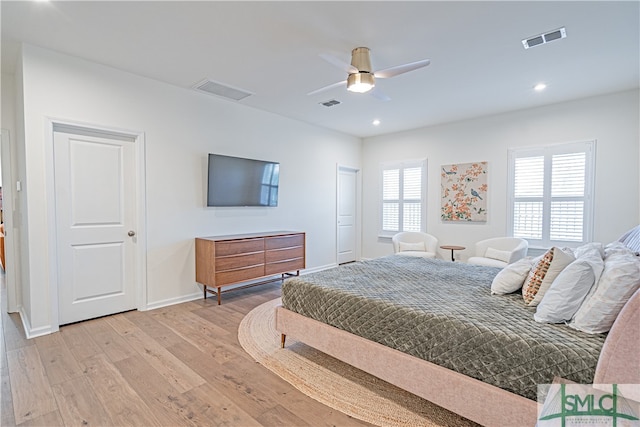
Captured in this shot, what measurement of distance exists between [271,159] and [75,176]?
2628 millimetres

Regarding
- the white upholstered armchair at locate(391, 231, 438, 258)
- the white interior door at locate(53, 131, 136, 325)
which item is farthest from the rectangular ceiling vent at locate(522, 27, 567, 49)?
the white interior door at locate(53, 131, 136, 325)

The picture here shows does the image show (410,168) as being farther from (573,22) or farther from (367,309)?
(367,309)

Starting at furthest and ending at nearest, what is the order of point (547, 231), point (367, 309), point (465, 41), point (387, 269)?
point (547, 231)
point (387, 269)
point (465, 41)
point (367, 309)

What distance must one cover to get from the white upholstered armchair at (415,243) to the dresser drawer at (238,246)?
263 cm

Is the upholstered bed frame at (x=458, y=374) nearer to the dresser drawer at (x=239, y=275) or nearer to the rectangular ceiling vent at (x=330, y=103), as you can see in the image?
the dresser drawer at (x=239, y=275)

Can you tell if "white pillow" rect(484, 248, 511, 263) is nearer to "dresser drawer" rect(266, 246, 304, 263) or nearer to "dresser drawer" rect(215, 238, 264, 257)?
"dresser drawer" rect(266, 246, 304, 263)

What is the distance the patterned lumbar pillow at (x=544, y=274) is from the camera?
6.67 feet

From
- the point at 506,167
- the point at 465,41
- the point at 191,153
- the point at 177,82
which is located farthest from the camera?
the point at 506,167

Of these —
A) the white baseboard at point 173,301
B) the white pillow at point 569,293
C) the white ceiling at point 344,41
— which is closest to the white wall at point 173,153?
the white baseboard at point 173,301

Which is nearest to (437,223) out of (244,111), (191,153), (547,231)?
(547,231)

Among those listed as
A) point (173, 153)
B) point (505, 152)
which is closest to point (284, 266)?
point (173, 153)

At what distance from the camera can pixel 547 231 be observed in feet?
15.4

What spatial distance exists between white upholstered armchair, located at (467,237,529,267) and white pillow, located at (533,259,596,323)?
2973 mm

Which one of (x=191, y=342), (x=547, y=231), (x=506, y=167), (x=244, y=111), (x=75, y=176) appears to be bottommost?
(x=191, y=342)
